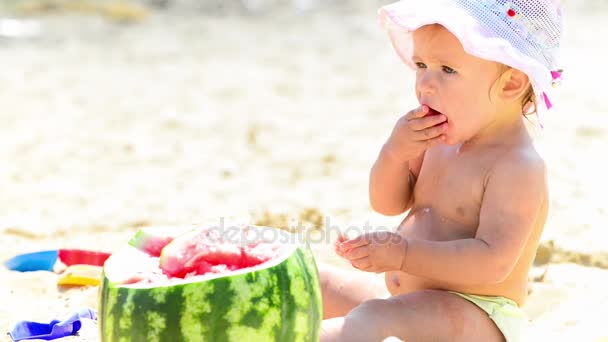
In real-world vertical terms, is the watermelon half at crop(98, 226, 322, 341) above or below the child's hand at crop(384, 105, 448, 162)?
below

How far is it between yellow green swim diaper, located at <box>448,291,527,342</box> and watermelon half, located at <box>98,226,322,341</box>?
75 centimetres

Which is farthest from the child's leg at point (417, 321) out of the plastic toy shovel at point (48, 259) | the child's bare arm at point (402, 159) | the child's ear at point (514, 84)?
the plastic toy shovel at point (48, 259)

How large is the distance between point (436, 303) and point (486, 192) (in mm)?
418

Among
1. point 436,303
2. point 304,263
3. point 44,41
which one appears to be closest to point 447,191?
point 436,303

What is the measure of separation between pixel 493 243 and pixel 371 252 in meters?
0.43

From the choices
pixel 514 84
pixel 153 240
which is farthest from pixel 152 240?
pixel 514 84

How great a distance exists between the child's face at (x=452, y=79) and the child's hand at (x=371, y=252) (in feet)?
1.47

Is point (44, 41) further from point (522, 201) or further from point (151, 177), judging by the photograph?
point (522, 201)

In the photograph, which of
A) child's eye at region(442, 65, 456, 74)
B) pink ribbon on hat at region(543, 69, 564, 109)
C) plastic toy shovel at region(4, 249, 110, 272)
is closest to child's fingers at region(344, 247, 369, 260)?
child's eye at region(442, 65, 456, 74)

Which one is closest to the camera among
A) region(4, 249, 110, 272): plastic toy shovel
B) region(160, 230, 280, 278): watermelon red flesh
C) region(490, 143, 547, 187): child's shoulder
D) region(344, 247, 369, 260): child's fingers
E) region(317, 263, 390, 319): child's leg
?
region(160, 230, 280, 278): watermelon red flesh

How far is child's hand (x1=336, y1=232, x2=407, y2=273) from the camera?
3.08 meters

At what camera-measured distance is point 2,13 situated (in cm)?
1285

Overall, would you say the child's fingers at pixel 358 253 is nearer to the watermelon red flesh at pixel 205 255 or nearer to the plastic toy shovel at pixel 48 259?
the watermelon red flesh at pixel 205 255

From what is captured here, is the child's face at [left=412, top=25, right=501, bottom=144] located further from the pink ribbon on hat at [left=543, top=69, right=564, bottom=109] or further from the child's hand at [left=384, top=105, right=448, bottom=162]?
the pink ribbon on hat at [left=543, top=69, right=564, bottom=109]
